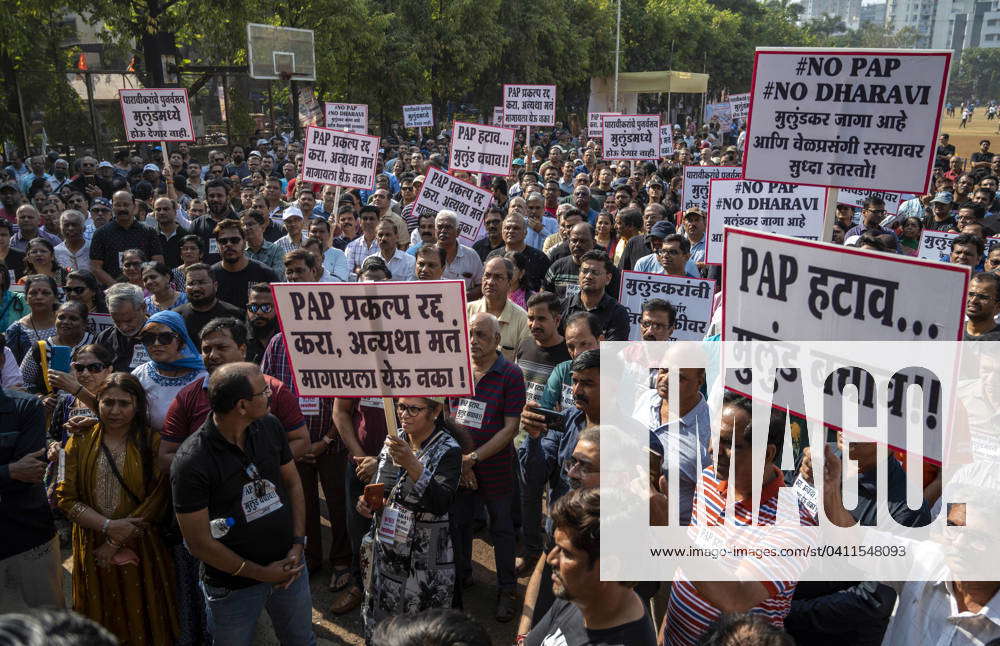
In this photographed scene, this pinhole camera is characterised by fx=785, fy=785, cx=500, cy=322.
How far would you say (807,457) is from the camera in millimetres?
3422

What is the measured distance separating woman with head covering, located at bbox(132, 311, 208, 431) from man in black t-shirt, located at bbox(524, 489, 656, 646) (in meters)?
2.79

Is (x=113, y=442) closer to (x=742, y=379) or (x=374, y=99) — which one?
(x=742, y=379)

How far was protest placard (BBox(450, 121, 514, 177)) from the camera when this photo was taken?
36.6 ft

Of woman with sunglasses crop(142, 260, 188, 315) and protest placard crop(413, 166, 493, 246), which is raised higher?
protest placard crop(413, 166, 493, 246)

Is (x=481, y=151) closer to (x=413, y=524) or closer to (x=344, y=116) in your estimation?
(x=344, y=116)

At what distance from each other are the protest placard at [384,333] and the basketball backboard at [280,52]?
56.2 feet

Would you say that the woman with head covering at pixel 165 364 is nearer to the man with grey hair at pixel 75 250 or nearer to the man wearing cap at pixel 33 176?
the man with grey hair at pixel 75 250

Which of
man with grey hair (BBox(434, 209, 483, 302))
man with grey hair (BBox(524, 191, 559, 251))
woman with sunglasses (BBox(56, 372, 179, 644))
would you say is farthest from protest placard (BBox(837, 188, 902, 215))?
woman with sunglasses (BBox(56, 372, 179, 644))

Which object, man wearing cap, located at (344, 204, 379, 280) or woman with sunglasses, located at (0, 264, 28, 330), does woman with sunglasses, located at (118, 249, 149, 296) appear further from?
man wearing cap, located at (344, 204, 379, 280)

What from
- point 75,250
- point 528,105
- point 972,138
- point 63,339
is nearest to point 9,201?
point 75,250

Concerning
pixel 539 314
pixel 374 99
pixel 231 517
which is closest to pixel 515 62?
pixel 374 99

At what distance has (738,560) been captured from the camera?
2889 millimetres

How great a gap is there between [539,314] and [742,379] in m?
2.12

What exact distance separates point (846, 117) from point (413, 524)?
314 cm
